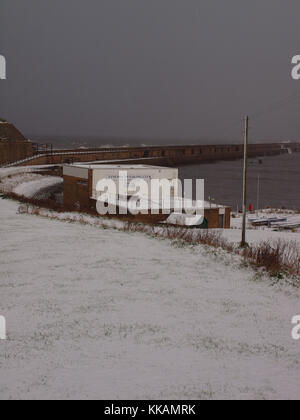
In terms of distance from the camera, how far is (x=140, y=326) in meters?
6.82

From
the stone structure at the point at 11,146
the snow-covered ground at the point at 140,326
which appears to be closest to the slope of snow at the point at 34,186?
the stone structure at the point at 11,146

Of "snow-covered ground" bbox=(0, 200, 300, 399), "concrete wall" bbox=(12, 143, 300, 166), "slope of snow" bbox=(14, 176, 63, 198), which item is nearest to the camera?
"snow-covered ground" bbox=(0, 200, 300, 399)

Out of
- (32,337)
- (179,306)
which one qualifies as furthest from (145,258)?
(32,337)

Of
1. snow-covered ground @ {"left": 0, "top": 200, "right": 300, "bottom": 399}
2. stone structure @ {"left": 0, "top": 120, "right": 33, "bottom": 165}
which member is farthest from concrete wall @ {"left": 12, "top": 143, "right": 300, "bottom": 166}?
snow-covered ground @ {"left": 0, "top": 200, "right": 300, "bottom": 399}

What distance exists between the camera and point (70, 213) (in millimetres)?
18812

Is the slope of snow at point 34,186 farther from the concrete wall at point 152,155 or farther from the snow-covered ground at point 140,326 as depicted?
the snow-covered ground at point 140,326

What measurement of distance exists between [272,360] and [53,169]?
55767mm

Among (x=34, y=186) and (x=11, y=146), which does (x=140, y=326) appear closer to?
(x=34, y=186)

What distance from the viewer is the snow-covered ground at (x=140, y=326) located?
17.2 ft

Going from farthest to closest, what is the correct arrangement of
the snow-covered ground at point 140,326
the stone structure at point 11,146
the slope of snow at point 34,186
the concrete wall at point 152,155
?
the concrete wall at point 152,155
the stone structure at point 11,146
the slope of snow at point 34,186
the snow-covered ground at point 140,326

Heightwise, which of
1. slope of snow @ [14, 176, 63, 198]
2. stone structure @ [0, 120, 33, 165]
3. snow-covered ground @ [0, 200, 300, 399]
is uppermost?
stone structure @ [0, 120, 33, 165]

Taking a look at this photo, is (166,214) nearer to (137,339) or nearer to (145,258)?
(145,258)

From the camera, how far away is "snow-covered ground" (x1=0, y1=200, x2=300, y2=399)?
525 centimetres

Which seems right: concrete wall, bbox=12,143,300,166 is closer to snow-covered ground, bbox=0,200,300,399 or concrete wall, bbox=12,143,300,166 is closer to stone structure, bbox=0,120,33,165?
stone structure, bbox=0,120,33,165
